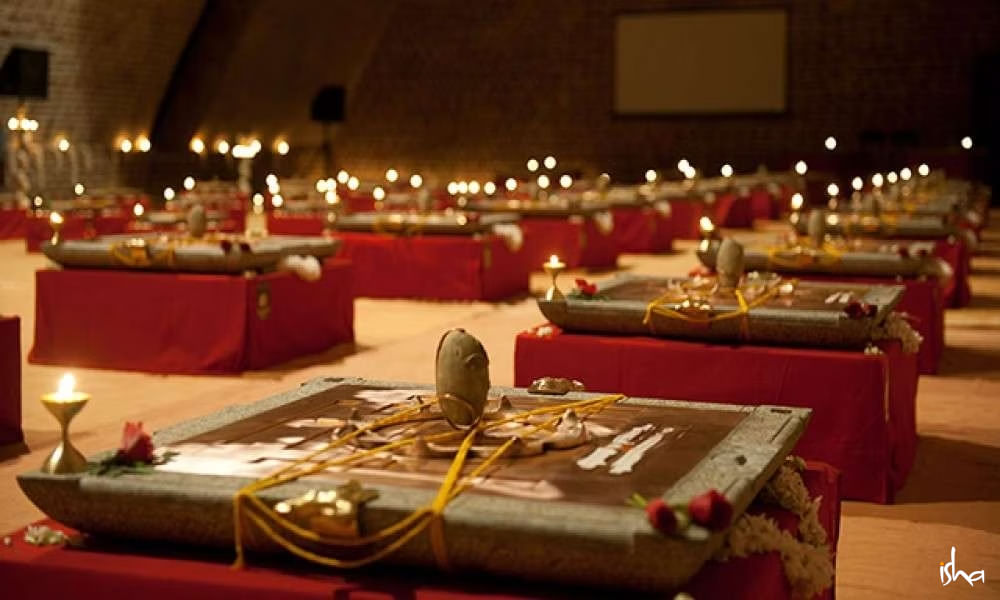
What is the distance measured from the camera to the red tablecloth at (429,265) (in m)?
9.76

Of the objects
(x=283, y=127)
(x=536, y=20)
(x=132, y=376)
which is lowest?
(x=132, y=376)

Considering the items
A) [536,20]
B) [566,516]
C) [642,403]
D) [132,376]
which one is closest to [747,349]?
[642,403]

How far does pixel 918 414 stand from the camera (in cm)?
582

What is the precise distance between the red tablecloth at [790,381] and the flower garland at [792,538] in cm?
160

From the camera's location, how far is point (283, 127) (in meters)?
21.2

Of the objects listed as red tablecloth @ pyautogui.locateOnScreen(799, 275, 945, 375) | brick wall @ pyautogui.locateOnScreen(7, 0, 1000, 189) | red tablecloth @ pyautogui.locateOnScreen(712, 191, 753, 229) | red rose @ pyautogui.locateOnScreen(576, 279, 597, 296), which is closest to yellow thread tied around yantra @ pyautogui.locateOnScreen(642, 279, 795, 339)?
red rose @ pyautogui.locateOnScreen(576, 279, 597, 296)

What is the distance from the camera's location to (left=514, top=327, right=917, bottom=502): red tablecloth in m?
4.44

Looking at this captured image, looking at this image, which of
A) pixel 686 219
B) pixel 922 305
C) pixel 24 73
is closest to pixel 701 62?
pixel 686 219

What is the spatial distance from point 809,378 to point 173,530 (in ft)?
8.57

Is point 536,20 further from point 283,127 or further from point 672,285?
point 672,285

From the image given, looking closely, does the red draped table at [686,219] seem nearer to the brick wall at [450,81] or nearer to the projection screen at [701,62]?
the brick wall at [450,81]

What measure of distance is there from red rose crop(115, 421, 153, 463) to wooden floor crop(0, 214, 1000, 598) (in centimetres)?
155

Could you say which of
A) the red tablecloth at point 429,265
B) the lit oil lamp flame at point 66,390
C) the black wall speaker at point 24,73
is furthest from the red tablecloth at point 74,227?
the lit oil lamp flame at point 66,390

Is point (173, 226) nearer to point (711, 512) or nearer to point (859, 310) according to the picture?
point (859, 310)
